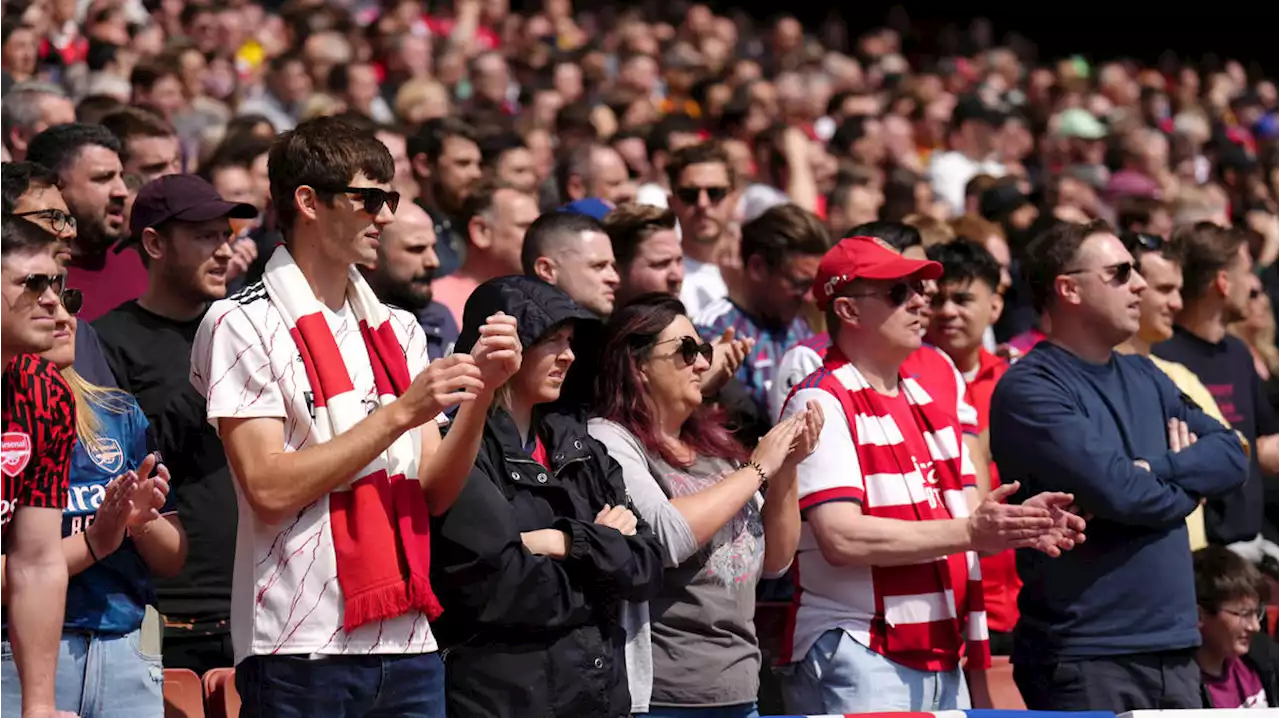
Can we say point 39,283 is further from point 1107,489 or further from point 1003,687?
point 1003,687

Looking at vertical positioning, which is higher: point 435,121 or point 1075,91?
point 1075,91

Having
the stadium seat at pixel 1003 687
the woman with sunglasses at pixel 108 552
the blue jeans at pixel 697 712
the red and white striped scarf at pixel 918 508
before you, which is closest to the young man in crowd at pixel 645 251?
the red and white striped scarf at pixel 918 508

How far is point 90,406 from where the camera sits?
4.73 metres

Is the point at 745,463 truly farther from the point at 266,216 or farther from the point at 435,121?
the point at 435,121

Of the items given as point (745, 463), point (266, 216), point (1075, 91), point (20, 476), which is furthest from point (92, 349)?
point (1075, 91)

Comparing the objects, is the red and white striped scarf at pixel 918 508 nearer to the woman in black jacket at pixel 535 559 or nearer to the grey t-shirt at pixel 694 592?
the grey t-shirt at pixel 694 592

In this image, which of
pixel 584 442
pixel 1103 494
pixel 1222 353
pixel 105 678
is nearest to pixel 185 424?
pixel 105 678

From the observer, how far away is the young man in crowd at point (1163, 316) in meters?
7.04

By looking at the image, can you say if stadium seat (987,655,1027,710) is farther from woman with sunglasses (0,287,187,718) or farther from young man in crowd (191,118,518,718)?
woman with sunglasses (0,287,187,718)

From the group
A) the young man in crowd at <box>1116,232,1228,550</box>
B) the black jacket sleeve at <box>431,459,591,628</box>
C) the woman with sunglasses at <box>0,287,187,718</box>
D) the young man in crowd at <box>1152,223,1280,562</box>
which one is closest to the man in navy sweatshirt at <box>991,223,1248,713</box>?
the young man in crowd at <box>1116,232,1228,550</box>

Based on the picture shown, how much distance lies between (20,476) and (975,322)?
4.12 metres

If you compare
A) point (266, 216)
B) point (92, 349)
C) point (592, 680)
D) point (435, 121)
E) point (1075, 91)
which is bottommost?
point (592, 680)

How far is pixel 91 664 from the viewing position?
4492 millimetres

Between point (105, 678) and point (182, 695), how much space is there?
542 mm
